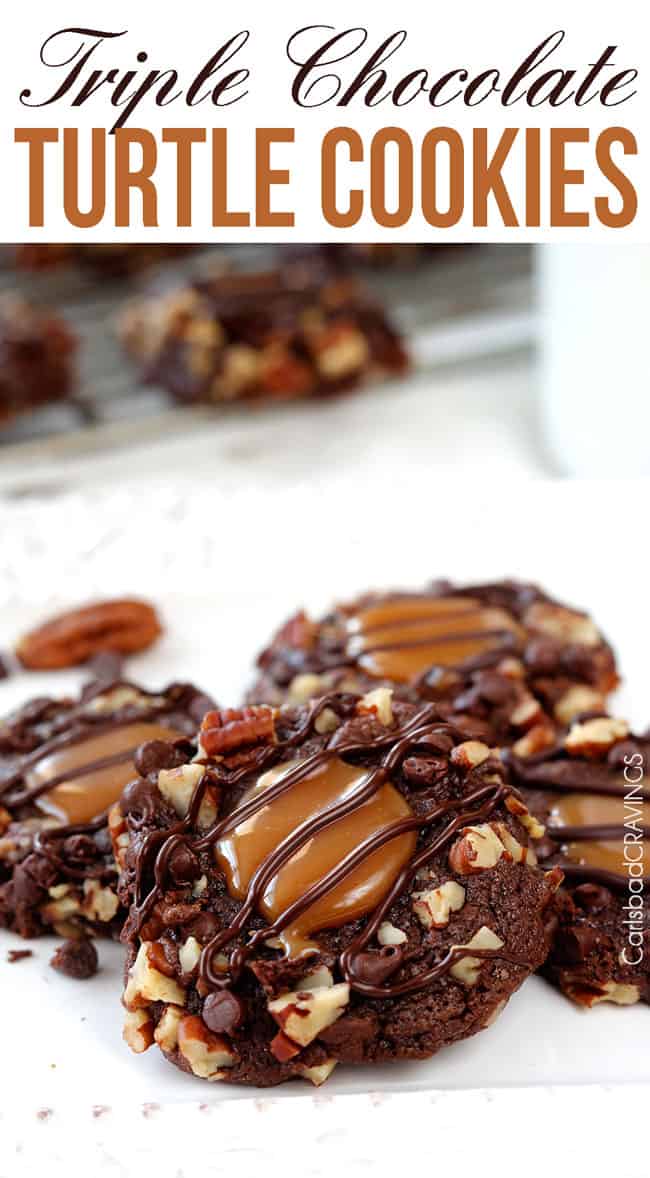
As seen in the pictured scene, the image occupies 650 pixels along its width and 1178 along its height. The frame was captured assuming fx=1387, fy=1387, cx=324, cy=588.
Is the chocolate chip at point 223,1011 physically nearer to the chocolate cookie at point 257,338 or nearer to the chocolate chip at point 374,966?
the chocolate chip at point 374,966

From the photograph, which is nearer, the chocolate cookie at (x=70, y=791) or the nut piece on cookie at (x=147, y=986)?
the nut piece on cookie at (x=147, y=986)

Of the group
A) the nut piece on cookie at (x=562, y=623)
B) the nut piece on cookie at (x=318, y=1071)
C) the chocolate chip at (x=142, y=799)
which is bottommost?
the nut piece on cookie at (x=318, y=1071)

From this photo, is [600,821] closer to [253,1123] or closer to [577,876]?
[577,876]

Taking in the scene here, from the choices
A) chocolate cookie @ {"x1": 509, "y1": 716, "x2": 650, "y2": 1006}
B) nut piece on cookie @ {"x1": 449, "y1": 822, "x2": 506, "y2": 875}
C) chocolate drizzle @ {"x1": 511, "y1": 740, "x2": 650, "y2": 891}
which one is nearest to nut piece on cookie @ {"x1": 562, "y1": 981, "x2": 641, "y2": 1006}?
chocolate cookie @ {"x1": 509, "y1": 716, "x2": 650, "y2": 1006}

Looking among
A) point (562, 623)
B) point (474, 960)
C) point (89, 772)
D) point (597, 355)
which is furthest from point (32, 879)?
point (597, 355)

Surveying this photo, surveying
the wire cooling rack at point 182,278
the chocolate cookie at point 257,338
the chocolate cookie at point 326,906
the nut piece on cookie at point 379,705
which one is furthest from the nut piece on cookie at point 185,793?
the wire cooling rack at point 182,278

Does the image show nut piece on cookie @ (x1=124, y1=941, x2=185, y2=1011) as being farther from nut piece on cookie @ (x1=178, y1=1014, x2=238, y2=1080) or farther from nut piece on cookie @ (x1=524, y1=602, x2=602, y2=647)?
nut piece on cookie @ (x1=524, y1=602, x2=602, y2=647)
